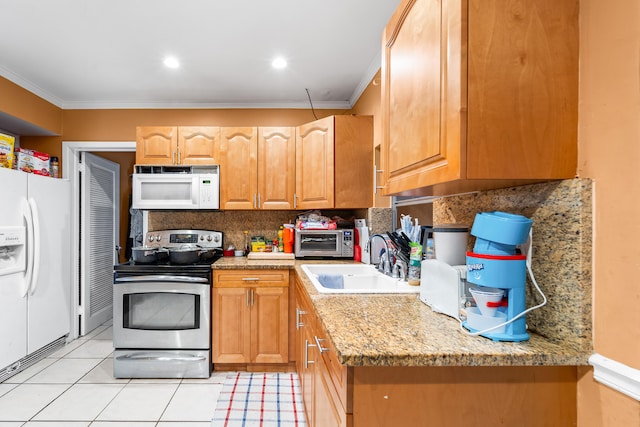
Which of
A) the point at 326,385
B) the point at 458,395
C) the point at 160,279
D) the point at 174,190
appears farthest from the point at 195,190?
the point at 458,395

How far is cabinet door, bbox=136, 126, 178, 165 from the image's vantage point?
3107mm

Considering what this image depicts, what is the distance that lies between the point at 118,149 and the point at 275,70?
1.90 meters

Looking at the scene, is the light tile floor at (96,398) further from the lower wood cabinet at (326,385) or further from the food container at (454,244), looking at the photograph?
A: the food container at (454,244)

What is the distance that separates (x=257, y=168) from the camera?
315 centimetres

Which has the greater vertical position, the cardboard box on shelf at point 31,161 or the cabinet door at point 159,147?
the cabinet door at point 159,147

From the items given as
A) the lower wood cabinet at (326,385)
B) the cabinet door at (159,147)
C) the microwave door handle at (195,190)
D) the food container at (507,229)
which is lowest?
the lower wood cabinet at (326,385)

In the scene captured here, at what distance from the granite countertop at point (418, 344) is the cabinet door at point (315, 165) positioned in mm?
1747

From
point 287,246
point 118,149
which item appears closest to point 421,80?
point 287,246

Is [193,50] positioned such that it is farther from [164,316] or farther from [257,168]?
[164,316]

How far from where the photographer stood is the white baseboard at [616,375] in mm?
776

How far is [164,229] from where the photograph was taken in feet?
11.4

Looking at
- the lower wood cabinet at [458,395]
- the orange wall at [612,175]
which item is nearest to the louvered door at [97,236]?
the lower wood cabinet at [458,395]

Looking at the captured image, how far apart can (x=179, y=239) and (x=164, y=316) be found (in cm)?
91

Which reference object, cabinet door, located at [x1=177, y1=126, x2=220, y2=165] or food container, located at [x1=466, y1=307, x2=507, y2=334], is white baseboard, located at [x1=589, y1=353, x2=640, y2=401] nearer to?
food container, located at [x1=466, y1=307, x2=507, y2=334]
